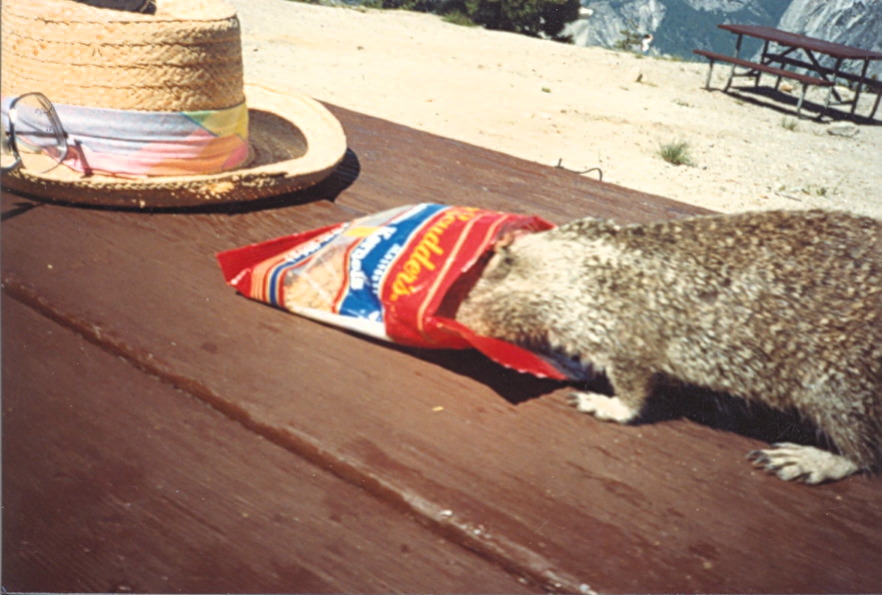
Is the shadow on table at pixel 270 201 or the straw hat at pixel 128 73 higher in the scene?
the straw hat at pixel 128 73

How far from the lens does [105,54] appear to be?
1961mm

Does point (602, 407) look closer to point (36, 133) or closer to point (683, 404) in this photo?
point (683, 404)

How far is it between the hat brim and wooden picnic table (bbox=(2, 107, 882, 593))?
23 centimetres

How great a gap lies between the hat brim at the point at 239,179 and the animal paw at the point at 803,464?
1.54 m

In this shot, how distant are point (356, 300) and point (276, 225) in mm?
629

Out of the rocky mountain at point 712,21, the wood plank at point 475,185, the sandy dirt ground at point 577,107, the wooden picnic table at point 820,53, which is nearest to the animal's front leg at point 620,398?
the wood plank at point 475,185

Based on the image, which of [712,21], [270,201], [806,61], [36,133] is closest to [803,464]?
[270,201]

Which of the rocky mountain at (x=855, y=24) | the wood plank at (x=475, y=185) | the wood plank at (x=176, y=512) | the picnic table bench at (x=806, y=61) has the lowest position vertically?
the wood plank at (x=176, y=512)

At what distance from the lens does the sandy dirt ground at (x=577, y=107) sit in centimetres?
793

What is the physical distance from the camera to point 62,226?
6.40 ft

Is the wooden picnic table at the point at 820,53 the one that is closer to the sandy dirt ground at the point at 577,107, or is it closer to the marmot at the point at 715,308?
the sandy dirt ground at the point at 577,107

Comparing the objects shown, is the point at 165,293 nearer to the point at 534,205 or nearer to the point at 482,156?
the point at 534,205

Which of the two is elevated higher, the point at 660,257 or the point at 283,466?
the point at 660,257

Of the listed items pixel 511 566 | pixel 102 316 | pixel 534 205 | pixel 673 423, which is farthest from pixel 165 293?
pixel 534 205
